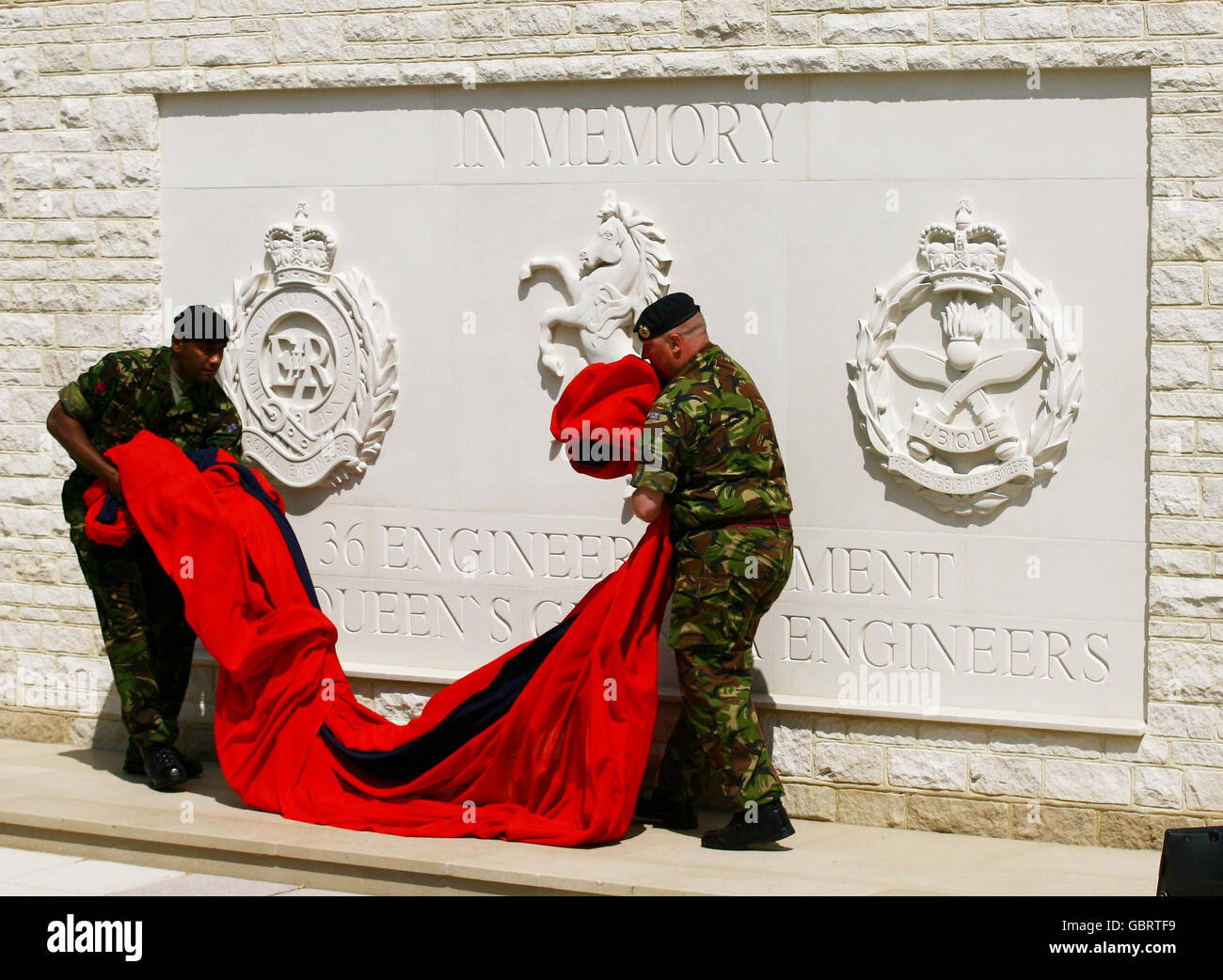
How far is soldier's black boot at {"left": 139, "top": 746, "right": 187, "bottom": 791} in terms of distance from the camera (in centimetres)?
729

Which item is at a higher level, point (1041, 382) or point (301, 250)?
point (301, 250)

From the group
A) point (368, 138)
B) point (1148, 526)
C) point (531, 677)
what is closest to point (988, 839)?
point (1148, 526)

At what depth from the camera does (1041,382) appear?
6672 mm

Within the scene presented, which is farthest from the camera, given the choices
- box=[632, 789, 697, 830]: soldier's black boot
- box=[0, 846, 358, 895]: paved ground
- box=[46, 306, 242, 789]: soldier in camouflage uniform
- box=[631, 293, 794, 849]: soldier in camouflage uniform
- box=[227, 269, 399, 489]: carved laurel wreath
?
box=[227, 269, 399, 489]: carved laurel wreath

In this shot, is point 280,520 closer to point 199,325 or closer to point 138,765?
point 199,325

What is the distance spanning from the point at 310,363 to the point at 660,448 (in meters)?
2.41

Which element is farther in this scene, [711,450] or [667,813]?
[667,813]

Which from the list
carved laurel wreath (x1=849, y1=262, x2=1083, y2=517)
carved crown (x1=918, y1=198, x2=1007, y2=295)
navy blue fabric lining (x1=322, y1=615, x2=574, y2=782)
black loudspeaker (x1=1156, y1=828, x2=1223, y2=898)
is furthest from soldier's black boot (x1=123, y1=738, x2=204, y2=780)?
black loudspeaker (x1=1156, y1=828, x2=1223, y2=898)

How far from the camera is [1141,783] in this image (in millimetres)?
6531

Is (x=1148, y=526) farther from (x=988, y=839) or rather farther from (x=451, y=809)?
(x=451, y=809)

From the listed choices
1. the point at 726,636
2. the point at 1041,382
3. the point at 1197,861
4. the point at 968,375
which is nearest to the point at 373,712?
the point at 726,636

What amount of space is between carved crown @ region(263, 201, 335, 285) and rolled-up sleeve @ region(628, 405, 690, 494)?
2.33 m

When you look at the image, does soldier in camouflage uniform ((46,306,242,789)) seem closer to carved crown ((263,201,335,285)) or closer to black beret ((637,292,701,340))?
carved crown ((263,201,335,285))

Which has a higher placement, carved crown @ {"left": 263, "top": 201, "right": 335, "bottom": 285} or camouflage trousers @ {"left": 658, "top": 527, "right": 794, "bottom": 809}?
carved crown @ {"left": 263, "top": 201, "right": 335, "bottom": 285}
